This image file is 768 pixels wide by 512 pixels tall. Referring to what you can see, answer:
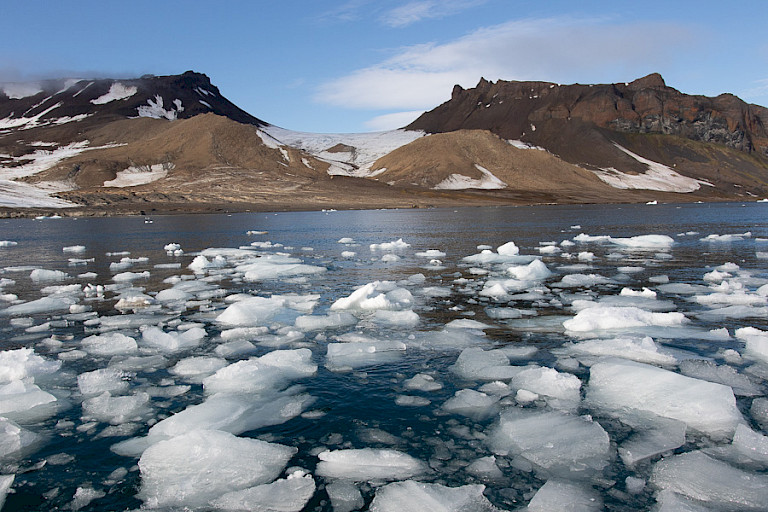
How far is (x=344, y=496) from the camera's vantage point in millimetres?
5477

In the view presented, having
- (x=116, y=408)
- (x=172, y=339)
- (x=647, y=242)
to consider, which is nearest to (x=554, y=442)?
(x=116, y=408)

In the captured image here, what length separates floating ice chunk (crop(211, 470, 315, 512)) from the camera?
5.27m

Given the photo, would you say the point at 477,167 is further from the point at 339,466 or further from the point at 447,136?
the point at 339,466

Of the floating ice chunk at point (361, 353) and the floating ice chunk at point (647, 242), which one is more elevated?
the floating ice chunk at point (647, 242)

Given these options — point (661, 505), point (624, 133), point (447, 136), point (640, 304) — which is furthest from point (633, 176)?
point (661, 505)

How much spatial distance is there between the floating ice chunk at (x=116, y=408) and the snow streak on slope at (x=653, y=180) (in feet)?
506

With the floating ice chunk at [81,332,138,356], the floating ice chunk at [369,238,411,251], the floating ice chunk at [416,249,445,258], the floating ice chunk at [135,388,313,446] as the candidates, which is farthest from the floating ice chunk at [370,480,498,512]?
the floating ice chunk at [369,238,411,251]

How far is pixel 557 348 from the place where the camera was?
34.1 ft

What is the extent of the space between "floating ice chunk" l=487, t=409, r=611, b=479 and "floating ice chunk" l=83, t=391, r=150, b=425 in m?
5.02

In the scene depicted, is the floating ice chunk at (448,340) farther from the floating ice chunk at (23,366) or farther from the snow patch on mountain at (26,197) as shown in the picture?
the snow patch on mountain at (26,197)

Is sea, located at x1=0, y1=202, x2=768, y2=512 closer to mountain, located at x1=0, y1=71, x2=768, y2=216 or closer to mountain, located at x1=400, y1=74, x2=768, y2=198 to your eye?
mountain, located at x1=0, y1=71, x2=768, y2=216

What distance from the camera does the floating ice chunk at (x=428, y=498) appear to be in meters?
5.14

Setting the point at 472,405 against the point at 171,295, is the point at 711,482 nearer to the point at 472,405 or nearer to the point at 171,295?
the point at 472,405

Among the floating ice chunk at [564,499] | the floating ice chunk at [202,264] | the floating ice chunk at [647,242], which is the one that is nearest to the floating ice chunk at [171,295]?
the floating ice chunk at [202,264]
